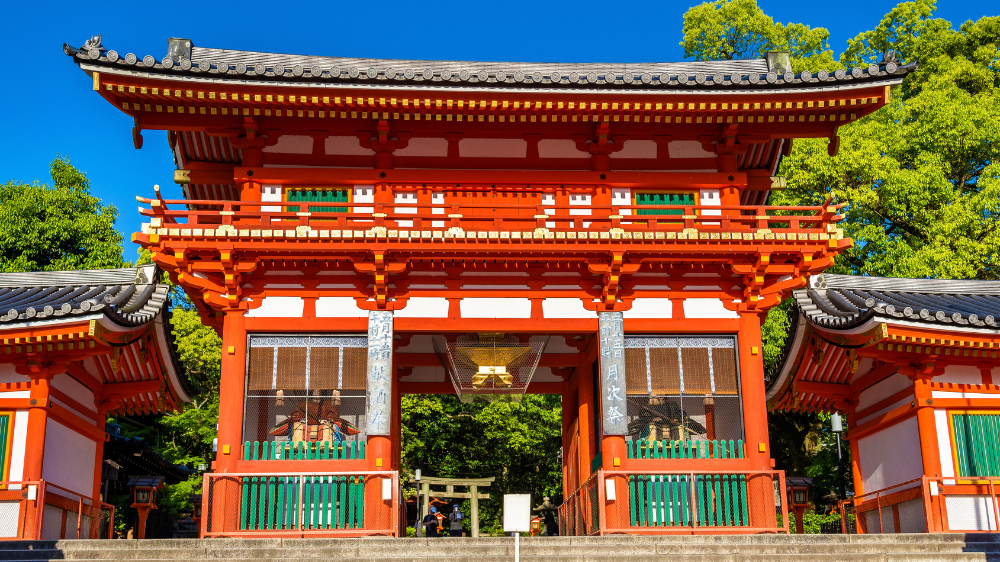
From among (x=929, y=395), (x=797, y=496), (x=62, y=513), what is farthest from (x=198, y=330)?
(x=929, y=395)

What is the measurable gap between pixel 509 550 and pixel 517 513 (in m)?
1.55

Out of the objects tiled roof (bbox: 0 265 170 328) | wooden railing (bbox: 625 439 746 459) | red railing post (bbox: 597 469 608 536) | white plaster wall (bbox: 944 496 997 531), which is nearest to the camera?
tiled roof (bbox: 0 265 170 328)

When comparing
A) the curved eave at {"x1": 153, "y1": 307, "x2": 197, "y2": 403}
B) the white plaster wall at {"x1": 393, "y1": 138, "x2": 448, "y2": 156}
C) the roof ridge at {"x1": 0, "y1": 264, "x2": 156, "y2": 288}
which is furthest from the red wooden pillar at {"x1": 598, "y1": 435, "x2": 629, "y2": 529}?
the roof ridge at {"x1": 0, "y1": 264, "x2": 156, "y2": 288}

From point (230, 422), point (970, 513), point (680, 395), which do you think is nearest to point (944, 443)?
point (970, 513)

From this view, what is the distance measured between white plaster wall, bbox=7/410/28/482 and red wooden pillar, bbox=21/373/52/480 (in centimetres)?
8

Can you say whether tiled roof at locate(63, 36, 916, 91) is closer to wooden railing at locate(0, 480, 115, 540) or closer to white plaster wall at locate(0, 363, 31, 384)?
white plaster wall at locate(0, 363, 31, 384)

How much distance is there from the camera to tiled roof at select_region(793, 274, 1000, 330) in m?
12.2

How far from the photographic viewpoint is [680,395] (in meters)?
13.0

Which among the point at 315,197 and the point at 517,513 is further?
the point at 315,197

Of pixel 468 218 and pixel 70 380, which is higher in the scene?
pixel 468 218

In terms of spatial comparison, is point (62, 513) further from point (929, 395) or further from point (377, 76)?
point (929, 395)

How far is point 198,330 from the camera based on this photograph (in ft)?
88.0

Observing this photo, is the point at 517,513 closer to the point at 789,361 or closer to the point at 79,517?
the point at 79,517

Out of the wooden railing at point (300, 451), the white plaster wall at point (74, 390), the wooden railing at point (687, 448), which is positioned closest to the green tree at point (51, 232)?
the white plaster wall at point (74, 390)
